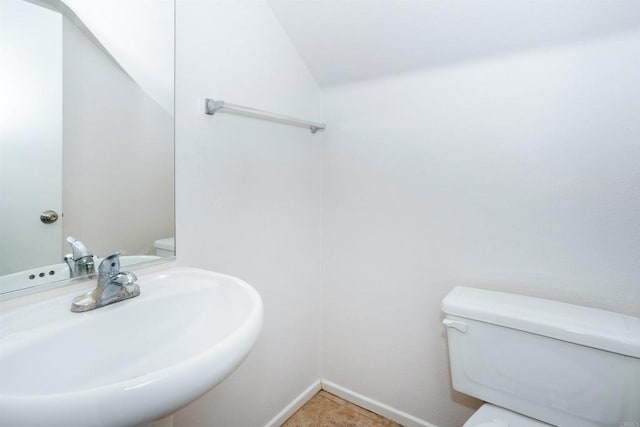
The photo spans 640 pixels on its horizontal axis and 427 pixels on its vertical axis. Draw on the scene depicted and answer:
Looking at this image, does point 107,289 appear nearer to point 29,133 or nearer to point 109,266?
point 109,266

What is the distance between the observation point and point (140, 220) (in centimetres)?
104

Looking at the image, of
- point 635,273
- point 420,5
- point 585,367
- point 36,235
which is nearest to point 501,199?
point 635,273

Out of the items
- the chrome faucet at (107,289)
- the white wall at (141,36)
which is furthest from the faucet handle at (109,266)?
the white wall at (141,36)

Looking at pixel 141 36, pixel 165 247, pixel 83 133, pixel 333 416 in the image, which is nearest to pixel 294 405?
pixel 333 416

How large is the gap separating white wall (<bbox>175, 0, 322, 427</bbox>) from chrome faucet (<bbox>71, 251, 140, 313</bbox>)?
0.28 metres

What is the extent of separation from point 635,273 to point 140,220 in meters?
1.63

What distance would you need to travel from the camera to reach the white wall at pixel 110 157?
901 mm

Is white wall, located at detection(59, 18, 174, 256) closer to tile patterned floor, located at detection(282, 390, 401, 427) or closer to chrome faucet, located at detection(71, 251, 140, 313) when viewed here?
chrome faucet, located at detection(71, 251, 140, 313)

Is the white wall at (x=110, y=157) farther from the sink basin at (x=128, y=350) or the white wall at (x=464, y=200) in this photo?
the white wall at (x=464, y=200)

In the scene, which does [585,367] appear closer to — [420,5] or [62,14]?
[420,5]

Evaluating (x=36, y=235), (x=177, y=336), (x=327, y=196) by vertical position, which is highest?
(x=327, y=196)

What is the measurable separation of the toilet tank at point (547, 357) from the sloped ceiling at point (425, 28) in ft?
3.07

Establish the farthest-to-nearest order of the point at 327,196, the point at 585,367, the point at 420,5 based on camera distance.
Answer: the point at 327,196, the point at 420,5, the point at 585,367

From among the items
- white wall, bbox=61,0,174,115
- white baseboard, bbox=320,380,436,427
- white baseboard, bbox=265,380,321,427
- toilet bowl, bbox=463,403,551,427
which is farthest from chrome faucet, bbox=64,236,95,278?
white baseboard, bbox=320,380,436,427
